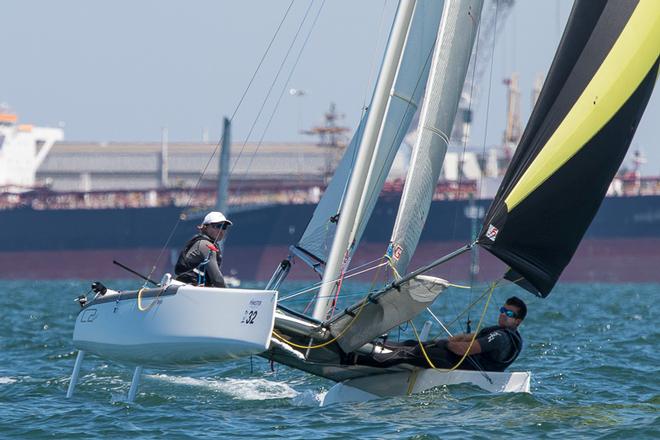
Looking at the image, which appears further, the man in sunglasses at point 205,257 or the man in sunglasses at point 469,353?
the man in sunglasses at point 469,353

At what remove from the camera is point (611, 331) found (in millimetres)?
17969

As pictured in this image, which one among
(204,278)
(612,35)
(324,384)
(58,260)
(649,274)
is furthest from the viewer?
(58,260)

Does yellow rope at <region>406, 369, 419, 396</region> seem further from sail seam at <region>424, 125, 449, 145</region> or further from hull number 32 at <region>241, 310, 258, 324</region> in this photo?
sail seam at <region>424, 125, 449, 145</region>

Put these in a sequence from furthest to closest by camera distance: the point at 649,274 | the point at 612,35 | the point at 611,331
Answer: the point at 649,274, the point at 611,331, the point at 612,35

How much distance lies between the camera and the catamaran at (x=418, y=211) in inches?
335

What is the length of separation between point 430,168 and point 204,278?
195cm

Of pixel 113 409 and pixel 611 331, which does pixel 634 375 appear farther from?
pixel 611 331

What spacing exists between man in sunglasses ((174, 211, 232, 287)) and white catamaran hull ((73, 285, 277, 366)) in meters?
0.34

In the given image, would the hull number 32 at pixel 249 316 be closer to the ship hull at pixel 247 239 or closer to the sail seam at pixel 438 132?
the sail seam at pixel 438 132

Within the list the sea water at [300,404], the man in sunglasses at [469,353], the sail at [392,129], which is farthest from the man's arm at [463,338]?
the sail at [392,129]

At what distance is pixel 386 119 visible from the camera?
9.94 meters

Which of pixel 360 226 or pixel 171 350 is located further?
pixel 360 226

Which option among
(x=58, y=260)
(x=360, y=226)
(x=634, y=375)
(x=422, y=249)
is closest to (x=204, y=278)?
(x=360, y=226)

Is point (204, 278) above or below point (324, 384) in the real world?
above
